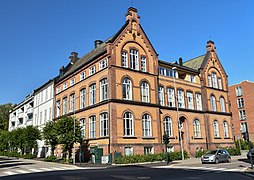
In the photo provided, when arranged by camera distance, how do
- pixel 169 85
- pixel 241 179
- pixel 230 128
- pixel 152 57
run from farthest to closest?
pixel 230 128
pixel 169 85
pixel 152 57
pixel 241 179

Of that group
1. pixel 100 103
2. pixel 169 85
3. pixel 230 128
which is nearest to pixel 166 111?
pixel 169 85

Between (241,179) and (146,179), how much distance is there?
523cm

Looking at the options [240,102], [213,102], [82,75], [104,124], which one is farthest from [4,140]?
Answer: [240,102]

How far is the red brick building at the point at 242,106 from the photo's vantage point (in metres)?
63.5

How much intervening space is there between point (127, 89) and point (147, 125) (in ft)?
17.3

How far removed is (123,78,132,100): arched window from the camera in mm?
31109

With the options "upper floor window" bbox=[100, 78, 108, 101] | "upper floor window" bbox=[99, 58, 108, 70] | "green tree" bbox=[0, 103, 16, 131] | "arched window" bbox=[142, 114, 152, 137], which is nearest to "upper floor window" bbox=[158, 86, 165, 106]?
"arched window" bbox=[142, 114, 152, 137]

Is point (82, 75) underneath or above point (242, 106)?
above

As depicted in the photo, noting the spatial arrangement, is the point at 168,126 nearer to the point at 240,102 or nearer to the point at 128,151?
the point at 128,151

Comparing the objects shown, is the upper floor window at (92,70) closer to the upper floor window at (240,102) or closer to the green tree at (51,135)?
the green tree at (51,135)

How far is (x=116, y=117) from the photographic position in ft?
94.9

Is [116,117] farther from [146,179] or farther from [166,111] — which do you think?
[146,179]

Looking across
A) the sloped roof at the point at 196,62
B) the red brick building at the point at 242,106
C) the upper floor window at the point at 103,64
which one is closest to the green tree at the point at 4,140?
the upper floor window at the point at 103,64

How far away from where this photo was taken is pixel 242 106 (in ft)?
216
